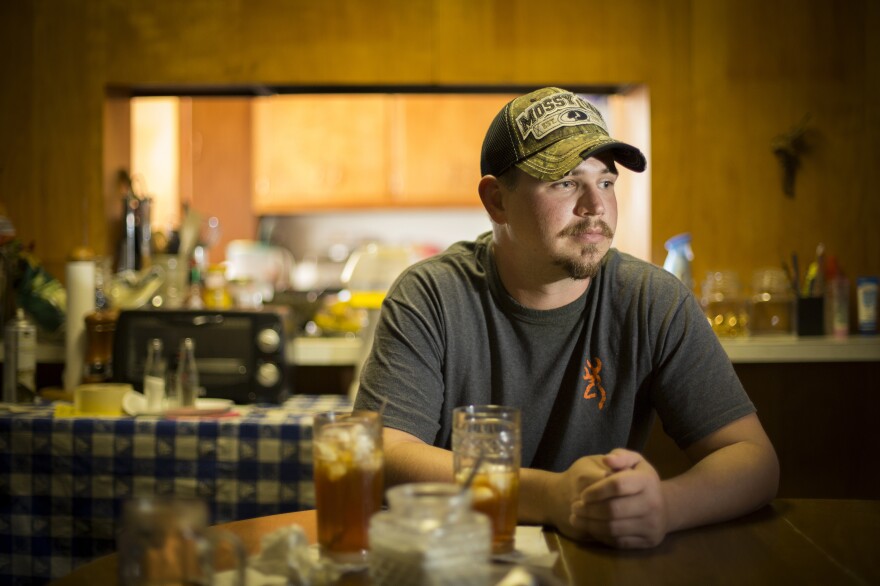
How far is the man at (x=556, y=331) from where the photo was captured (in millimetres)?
1558

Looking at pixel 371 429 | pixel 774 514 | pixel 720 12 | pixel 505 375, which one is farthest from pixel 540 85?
pixel 371 429

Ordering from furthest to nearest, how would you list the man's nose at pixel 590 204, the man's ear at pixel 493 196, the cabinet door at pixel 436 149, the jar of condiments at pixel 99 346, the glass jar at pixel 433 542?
the cabinet door at pixel 436 149 → the jar of condiments at pixel 99 346 → the man's ear at pixel 493 196 → the man's nose at pixel 590 204 → the glass jar at pixel 433 542

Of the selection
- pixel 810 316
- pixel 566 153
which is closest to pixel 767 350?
pixel 810 316

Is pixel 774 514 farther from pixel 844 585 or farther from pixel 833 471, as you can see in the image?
pixel 833 471

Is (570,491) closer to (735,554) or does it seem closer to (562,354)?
(735,554)

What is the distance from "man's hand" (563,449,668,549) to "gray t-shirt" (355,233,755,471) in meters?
0.42

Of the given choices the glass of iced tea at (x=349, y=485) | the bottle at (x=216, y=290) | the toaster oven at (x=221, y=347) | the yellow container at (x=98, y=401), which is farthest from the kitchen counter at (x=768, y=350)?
the glass of iced tea at (x=349, y=485)

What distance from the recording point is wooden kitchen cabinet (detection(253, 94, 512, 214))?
17.7ft

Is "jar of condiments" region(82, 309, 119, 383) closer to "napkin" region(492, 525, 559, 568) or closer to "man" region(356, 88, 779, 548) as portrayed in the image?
"man" region(356, 88, 779, 548)

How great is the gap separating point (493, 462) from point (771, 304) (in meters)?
2.31

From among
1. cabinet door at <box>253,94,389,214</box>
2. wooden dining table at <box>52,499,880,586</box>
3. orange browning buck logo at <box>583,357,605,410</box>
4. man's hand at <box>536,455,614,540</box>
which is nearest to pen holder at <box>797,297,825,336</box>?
orange browning buck logo at <box>583,357,605,410</box>

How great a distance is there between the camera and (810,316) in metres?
3.01

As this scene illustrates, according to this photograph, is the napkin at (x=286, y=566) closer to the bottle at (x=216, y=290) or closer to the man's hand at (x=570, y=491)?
the man's hand at (x=570, y=491)

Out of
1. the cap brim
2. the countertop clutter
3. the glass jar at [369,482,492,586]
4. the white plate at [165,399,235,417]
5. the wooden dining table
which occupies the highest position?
the cap brim
